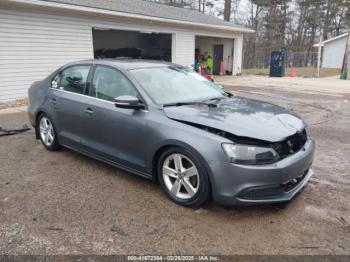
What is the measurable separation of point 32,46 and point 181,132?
30.6 ft

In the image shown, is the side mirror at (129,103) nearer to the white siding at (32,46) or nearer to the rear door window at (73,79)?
the rear door window at (73,79)

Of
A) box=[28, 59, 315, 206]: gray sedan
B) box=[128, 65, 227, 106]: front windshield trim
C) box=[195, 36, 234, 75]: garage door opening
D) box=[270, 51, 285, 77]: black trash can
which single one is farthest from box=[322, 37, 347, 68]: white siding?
box=[28, 59, 315, 206]: gray sedan

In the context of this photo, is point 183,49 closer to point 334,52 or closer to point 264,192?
point 264,192

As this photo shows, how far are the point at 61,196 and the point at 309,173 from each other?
2925 millimetres

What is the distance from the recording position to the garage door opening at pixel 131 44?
21.1 m

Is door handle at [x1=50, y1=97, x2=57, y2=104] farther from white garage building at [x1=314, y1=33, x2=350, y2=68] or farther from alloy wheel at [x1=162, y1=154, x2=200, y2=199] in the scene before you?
white garage building at [x1=314, y1=33, x2=350, y2=68]

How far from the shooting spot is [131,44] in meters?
23.3

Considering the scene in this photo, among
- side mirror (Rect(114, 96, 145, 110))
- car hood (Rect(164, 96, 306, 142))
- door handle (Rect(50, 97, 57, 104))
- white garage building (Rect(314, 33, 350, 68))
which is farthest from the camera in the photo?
white garage building (Rect(314, 33, 350, 68))

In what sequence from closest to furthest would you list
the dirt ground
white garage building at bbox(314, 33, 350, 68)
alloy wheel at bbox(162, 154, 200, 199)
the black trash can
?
the dirt ground → alloy wheel at bbox(162, 154, 200, 199) → the black trash can → white garage building at bbox(314, 33, 350, 68)

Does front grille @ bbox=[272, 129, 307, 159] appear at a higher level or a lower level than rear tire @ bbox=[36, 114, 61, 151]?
higher

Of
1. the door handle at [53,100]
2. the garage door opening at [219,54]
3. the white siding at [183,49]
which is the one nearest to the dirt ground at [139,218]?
the door handle at [53,100]

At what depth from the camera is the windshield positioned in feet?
12.5

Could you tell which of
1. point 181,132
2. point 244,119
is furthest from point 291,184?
point 181,132

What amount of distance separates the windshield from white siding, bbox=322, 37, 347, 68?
1402 inches
